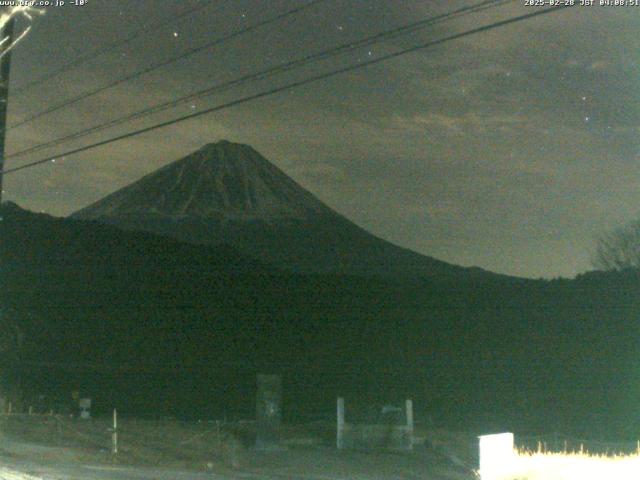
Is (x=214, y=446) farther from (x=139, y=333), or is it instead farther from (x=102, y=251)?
(x=102, y=251)

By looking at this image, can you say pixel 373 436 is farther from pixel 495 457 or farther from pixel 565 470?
pixel 495 457

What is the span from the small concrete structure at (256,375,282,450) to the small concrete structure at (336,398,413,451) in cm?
175

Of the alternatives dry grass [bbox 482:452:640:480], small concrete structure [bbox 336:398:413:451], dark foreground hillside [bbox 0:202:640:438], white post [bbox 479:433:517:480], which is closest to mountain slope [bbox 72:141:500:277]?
dark foreground hillside [bbox 0:202:640:438]

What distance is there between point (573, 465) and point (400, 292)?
7071 cm

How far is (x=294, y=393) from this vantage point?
60875 millimetres

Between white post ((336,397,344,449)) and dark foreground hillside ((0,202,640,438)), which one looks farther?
dark foreground hillside ((0,202,640,438))

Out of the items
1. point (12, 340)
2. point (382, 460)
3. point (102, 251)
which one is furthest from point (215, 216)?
point (382, 460)

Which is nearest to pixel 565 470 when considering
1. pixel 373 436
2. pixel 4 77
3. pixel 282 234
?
pixel 373 436

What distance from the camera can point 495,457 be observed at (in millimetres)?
16469

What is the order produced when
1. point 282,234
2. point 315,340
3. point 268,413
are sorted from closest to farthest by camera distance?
point 268,413, point 315,340, point 282,234

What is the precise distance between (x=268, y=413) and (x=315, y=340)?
176ft

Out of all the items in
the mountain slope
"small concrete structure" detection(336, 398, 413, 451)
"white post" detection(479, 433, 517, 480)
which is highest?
the mountain slope

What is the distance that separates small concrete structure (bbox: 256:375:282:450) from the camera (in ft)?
84.1

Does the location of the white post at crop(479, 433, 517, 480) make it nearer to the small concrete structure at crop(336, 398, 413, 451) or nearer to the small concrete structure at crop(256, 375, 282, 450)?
the small concrete structure at crop(336, 398, 413, 451)
